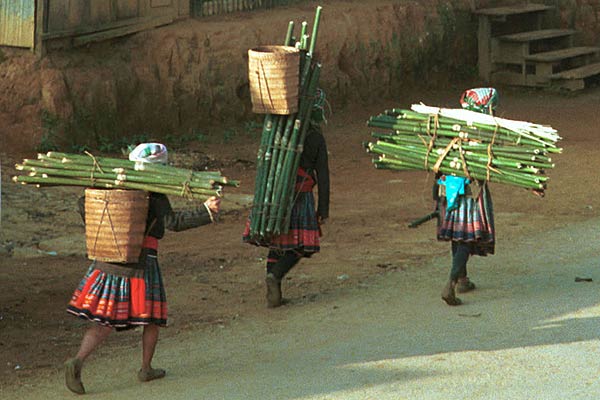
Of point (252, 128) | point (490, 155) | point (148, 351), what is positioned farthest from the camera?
point (252, 128)

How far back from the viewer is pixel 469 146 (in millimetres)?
8508

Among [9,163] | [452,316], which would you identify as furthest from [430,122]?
[9,163]

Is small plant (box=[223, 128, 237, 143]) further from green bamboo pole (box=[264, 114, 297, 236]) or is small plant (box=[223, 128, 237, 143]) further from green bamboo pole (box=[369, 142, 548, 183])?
green bamboo pole (box=[369, 142, 548, 183])

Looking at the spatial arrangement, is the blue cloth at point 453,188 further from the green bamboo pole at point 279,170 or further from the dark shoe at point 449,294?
the green bamboo pole at point 279,170

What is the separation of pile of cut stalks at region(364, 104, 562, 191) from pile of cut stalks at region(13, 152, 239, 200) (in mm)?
1982

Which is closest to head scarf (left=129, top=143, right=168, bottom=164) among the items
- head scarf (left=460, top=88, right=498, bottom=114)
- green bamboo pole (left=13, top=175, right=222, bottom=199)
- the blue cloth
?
green bamboo pole (left=13, top=175, right=222, bottom=199)

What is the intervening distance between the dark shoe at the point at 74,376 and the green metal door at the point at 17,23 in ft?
26.2

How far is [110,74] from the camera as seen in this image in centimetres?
1516

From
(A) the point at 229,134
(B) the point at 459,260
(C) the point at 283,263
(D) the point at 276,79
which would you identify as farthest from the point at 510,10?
(D) the point at 276,79

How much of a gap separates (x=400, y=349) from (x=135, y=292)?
67.5 inches

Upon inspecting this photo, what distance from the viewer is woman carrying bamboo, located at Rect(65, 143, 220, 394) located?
278 inches

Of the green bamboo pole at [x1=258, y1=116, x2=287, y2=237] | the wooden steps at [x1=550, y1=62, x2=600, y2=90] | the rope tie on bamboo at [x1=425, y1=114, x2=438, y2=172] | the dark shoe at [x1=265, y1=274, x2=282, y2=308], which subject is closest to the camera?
the rope tie on bamboo at [x1=425, y1=114, x2=438, y2=172]

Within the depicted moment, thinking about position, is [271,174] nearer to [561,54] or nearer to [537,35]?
[561,54]

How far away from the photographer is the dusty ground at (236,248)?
8.80 metres
